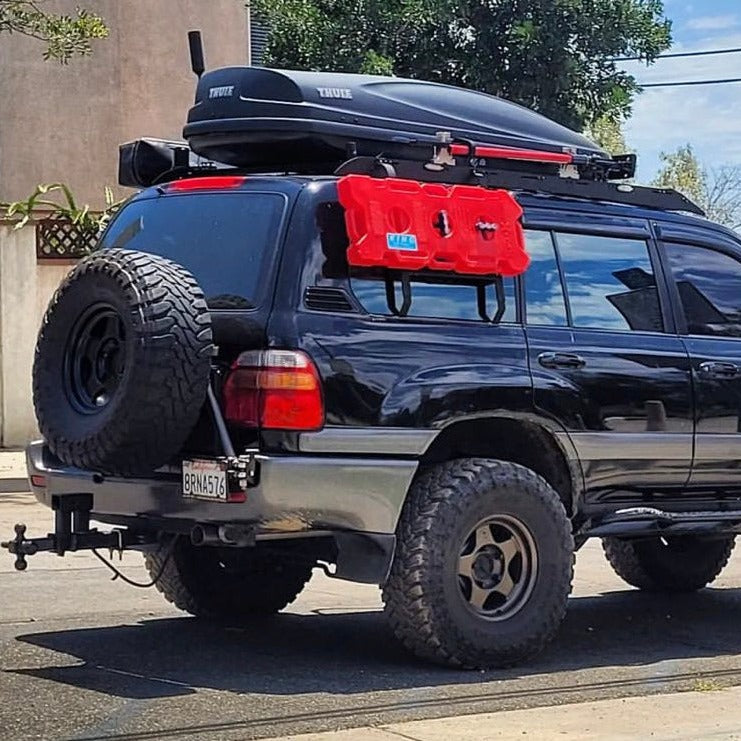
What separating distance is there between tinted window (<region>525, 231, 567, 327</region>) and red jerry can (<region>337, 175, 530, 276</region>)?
229mm

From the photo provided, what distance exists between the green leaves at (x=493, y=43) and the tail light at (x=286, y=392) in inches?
555

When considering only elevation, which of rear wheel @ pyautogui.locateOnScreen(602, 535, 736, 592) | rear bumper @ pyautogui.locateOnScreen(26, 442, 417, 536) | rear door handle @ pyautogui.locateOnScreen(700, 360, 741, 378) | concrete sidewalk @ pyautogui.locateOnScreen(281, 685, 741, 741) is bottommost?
concrete sidewalk @ pyautogui.locateOnScreen(281, 685, 741, 741)

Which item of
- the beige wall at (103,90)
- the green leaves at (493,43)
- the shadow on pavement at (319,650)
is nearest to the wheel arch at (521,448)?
the shadow on pavement at (319,650)

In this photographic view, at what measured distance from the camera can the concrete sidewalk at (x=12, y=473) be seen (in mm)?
15773

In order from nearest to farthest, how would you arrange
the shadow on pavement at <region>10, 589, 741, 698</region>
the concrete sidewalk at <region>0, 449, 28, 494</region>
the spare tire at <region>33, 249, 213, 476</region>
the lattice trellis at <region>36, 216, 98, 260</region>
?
1. the spare tire at <region>33, 249, 213, 476</region>
2. the shadow on pavement at <region>10, 589, 741, 698</region>
3. the concrete sidewalk at <region>0, 449, 28, 494</region>
4. the lattice trellis at <region>36, 216, 98, 260</region>

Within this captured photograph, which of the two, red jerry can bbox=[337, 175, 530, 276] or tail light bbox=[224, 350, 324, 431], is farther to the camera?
red jerry can bbox=[337, 175, 530, 276]

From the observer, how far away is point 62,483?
281 inches

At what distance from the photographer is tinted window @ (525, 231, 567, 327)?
24.5ft

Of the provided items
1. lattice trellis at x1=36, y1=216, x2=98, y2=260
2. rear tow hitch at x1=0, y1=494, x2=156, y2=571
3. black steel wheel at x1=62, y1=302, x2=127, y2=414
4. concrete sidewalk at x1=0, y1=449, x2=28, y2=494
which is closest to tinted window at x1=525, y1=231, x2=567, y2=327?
black steel wheel at x1=62, y1=302, x2=127, y2=414

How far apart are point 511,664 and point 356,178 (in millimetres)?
2178

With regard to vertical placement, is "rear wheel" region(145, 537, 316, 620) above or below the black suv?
below

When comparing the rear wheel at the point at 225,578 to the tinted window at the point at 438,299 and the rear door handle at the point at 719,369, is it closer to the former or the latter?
the tinted window at the point at 438,299

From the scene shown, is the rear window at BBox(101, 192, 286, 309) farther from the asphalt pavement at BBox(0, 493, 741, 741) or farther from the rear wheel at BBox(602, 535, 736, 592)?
the rear wheel at BBox(602, 535, 736, 592)

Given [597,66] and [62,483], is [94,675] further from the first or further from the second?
[597,66]
